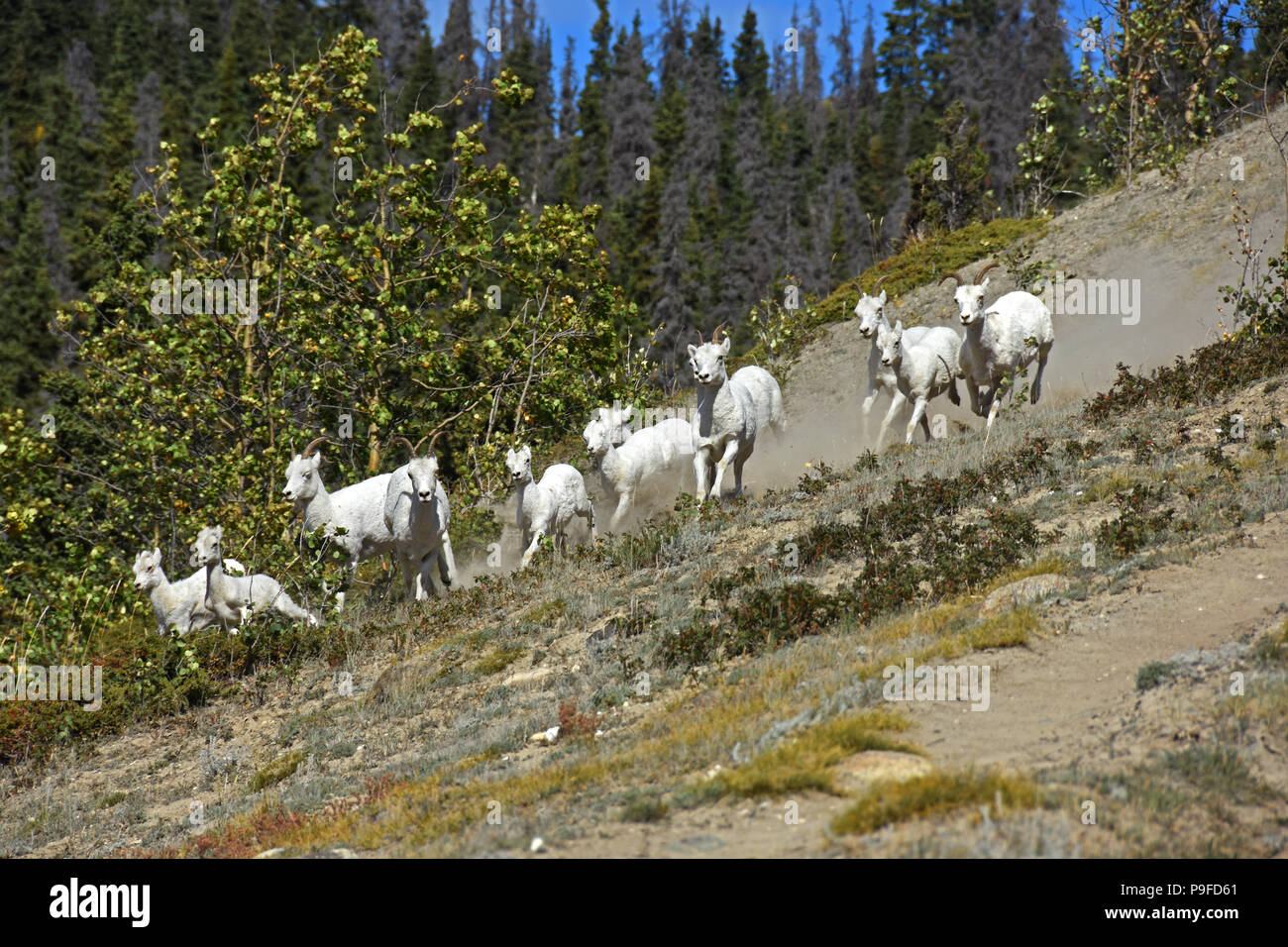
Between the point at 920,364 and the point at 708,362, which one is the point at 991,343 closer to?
the point at 920,364

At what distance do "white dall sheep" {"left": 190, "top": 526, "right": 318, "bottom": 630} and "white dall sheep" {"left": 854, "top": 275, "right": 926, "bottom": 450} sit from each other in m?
9.13

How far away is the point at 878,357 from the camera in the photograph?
18.0m

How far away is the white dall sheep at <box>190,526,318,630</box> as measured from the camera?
15.2 metres

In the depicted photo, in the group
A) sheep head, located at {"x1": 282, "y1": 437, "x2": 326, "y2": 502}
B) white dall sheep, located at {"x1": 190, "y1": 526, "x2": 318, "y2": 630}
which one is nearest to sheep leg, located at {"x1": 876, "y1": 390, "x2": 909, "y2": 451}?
sheep head, located at {"x1": 282, "y1": 437, "x2": 326, "y2": 502}

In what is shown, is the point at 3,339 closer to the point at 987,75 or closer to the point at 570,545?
the point at 570,545

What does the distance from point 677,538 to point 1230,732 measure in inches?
318

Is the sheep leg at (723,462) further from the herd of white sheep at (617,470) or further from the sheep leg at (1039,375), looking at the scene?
the sheep leg at (1039,375)

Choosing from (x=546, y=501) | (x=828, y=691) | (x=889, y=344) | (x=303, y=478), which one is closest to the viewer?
(x=828, y=691)

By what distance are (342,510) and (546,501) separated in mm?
2883

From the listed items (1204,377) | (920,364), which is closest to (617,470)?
(920,364)

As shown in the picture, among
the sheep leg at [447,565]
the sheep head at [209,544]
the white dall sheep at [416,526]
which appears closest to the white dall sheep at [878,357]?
the white dall sheep at [416,526]

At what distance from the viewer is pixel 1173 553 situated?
9758 mm

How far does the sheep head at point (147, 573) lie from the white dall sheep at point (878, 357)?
34.7ft
